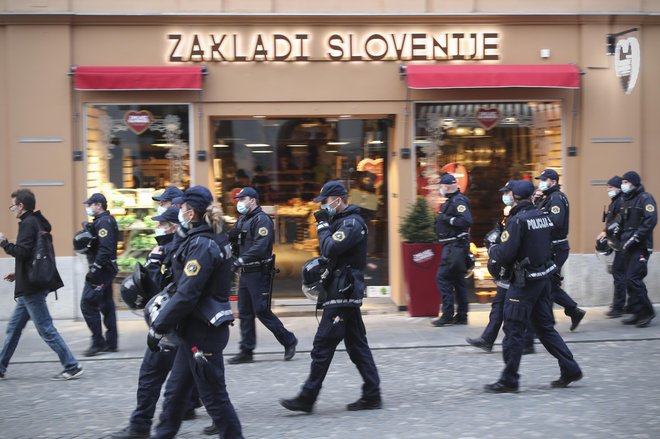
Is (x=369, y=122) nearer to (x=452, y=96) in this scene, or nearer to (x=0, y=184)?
(x=452, y=96)

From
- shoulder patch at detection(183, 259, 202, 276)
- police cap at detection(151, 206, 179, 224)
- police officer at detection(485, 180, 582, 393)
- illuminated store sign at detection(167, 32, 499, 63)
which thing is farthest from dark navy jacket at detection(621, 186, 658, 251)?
shoulder patch at detection(183, 259, 202, 276)

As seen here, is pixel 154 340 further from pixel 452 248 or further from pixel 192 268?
pixel 452 248

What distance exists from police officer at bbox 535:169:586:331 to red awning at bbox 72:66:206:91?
5.22 m

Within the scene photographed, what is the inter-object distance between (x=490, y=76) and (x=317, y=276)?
5998 mm

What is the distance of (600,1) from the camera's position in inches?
502

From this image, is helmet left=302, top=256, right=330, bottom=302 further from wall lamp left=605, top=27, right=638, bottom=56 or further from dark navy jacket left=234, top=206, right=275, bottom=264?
wall lamp left=605, top=27, right=638, bottom=56

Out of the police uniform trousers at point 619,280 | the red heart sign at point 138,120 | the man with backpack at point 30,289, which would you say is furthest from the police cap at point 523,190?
the red heart sign at point 138,120

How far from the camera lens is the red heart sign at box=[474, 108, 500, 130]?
1297 centimetres

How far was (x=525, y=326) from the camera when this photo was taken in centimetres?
780

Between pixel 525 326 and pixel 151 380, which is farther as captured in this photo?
pixel 525 326

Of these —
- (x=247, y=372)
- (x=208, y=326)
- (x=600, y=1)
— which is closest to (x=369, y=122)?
(x=600, y=1)

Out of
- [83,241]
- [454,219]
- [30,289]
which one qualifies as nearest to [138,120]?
[83,241]

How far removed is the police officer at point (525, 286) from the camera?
25.6 feet

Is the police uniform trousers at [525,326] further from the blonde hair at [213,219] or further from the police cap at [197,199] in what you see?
the police cap at [197,199]
